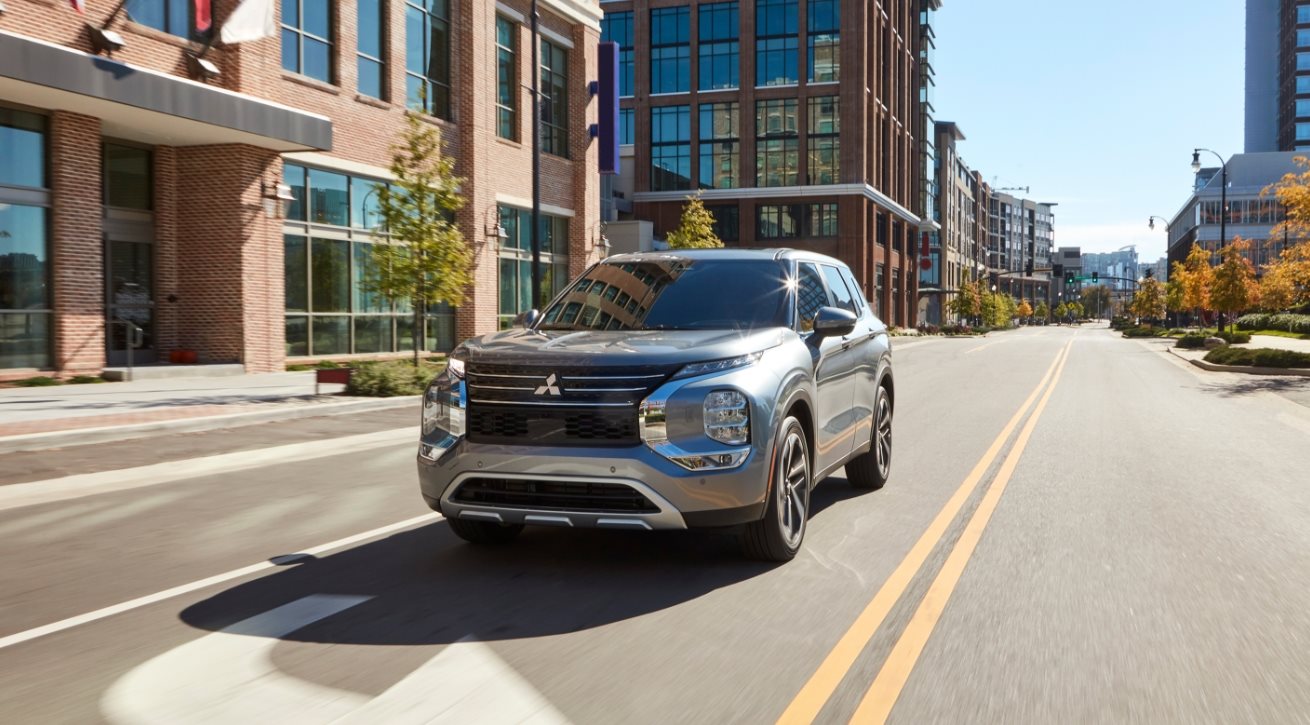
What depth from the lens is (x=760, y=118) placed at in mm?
70625

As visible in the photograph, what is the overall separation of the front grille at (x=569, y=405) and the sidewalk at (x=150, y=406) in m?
7.85

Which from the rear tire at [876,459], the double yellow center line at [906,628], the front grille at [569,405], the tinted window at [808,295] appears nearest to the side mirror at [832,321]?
the tinted window at [808,295]

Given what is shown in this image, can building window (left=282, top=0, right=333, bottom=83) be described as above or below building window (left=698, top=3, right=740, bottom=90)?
below

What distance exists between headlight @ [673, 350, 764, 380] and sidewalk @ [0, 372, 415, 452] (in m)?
8.62

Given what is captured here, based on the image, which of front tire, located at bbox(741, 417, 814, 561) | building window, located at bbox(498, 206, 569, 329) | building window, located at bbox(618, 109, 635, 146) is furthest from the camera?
building window, located at bbox(618, 109, 635, 146)

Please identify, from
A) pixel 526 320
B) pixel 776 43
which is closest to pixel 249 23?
pixel 526 320

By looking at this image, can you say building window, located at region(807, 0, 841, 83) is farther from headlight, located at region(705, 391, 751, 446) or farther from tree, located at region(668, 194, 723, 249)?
headlight, located at region(705, 391, 751, 446)

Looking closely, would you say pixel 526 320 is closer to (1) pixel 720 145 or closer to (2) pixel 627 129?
(1) pixel 720 145

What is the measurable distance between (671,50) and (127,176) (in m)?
56.0

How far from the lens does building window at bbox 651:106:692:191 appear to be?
238ft

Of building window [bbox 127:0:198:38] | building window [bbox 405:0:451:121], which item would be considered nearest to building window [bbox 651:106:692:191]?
building window [bbox 405:0:451:121]

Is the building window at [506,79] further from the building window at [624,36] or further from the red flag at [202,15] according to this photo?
the building window at [624,36]

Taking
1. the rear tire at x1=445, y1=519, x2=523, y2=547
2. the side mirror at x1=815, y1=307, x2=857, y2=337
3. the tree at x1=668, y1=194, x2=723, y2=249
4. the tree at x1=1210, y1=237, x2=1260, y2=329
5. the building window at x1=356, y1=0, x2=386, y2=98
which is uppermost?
the building window at x1=356, y1=0, x2=386, y2=98

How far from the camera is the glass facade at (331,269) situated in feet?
78.0
